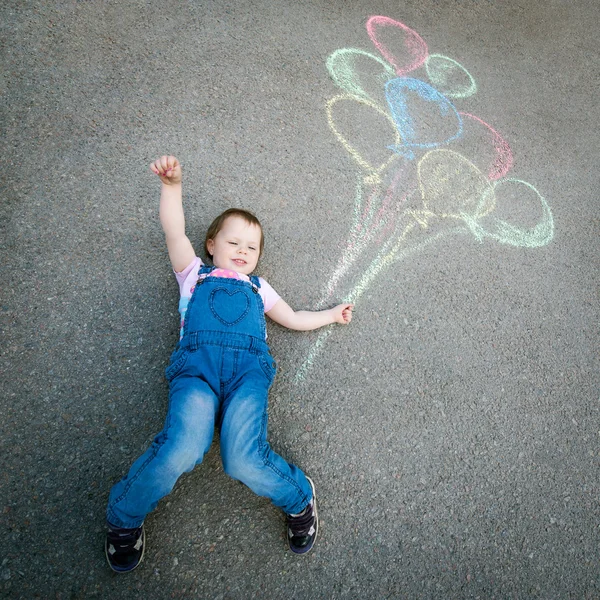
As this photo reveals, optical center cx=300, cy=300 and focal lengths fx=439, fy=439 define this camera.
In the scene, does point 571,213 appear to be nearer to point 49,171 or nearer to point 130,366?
point 130,366

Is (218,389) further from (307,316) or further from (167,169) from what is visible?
(167,169)

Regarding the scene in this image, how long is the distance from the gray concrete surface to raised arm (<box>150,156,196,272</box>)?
22cm

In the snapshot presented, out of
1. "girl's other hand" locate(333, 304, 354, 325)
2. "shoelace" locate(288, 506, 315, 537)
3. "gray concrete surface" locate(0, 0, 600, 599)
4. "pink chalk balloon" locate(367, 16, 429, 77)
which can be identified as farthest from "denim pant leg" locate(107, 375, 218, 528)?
"pink chalk balloon" locate(367, 16, 429, 77)

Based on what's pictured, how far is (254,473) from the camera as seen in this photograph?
1734 mm

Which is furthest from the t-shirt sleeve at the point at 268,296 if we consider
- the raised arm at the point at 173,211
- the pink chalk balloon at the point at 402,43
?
the pink chalk balloon at the point at 402,43

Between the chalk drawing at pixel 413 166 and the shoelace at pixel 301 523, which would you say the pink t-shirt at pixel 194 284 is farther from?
the shoelace at pixel 301 523

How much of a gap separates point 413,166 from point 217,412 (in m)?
2.12

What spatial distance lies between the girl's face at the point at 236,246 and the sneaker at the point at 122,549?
3.87 ft

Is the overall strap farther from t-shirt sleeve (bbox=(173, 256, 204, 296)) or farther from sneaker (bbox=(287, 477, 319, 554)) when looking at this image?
sneaker (bbox=(287, 477, 319, 554))

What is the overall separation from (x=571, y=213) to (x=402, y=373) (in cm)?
196

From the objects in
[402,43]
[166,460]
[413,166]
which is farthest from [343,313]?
[402,43]

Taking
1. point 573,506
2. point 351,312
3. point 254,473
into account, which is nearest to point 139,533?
point 254,473

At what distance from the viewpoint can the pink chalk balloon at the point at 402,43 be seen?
11.2ft

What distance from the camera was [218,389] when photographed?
1843 millimetres
